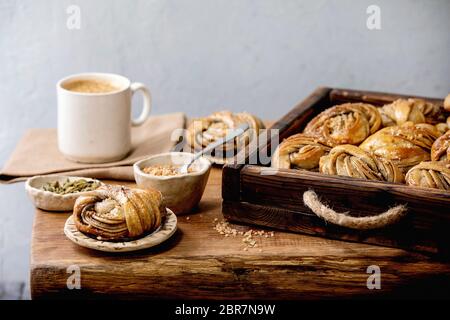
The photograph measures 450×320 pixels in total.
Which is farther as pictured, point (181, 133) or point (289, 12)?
point (289, 12)

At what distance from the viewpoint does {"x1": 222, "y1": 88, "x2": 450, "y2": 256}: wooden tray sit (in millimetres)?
1470

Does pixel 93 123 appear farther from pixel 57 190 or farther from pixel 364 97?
pixel 364 97

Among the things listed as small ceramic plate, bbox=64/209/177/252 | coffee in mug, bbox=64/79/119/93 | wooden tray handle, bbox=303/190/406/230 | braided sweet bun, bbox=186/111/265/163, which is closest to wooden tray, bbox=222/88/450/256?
wooden tray handle, bbox=303/190/406/230

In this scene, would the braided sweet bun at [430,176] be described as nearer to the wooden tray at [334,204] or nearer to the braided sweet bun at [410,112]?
the wooden tray at [334,204]

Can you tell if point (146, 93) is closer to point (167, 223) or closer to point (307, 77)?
point (167, 223)

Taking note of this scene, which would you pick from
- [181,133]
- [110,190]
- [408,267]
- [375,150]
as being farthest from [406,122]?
[110,190]

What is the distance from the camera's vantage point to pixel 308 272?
150cm

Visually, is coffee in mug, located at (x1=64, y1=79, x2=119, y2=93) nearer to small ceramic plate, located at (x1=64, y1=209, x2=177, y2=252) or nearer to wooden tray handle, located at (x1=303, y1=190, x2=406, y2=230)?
small ceramic plate, located at (x1=64, y1=209, x2=177, y2=252)

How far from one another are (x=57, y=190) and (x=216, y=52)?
1.21 metres

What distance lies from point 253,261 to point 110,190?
0.33 m

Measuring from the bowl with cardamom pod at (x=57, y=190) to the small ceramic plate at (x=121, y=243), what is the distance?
14cm

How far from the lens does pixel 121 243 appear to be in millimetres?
1471

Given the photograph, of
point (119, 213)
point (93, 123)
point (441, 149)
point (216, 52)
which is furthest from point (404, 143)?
point (216, 52)

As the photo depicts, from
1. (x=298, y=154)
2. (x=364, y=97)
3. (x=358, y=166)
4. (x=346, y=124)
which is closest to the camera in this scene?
(x=358, y=166)
